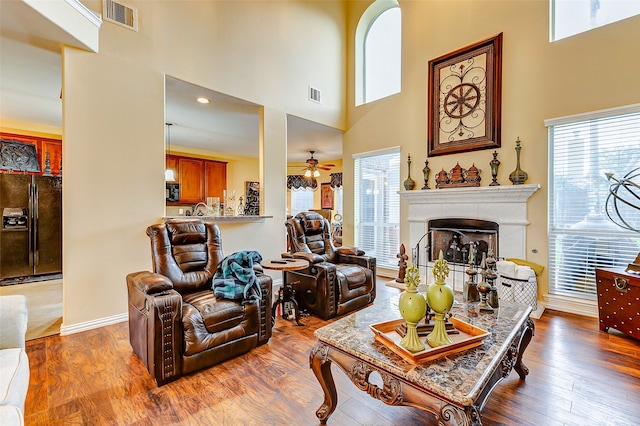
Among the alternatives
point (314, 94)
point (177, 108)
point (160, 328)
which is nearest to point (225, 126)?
point (177, 108)

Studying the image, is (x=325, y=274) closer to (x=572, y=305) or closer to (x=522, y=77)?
(x=572, y=305)

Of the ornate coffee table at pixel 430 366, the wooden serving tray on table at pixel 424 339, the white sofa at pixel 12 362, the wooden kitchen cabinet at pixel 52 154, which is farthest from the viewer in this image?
the wooden kitchen cabinet at pixel 52 154

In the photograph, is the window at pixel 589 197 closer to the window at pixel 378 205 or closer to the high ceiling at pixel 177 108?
the window at pixel 378 205

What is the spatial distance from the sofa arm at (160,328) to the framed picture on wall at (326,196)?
733cm

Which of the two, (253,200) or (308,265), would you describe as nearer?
(308,265)

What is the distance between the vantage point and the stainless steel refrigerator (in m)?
4.58

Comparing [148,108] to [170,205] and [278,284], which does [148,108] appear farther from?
[170,205]

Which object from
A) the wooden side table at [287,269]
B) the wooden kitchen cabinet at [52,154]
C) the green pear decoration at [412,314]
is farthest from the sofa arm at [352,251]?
the wooden kitchen cabinet at [52,154]

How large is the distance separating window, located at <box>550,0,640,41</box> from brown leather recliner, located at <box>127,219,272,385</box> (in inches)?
181

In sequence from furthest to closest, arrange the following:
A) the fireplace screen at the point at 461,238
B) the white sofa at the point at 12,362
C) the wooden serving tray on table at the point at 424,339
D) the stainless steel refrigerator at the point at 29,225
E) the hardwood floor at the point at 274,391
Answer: the stainless steel refrigerator at the point at 29,225 → the fireplace screen at the point at 461,238 → the hardwood floor at the point at 274,391 → the wooden serving tray on table at the point at 424,339 → the white sofa at the point at 12,362

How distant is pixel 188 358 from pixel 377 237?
3.96m

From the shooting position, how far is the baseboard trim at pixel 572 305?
3.30 meters

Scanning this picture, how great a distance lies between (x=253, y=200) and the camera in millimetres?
5004

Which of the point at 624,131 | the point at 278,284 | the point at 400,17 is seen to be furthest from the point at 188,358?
the point at 400,17
